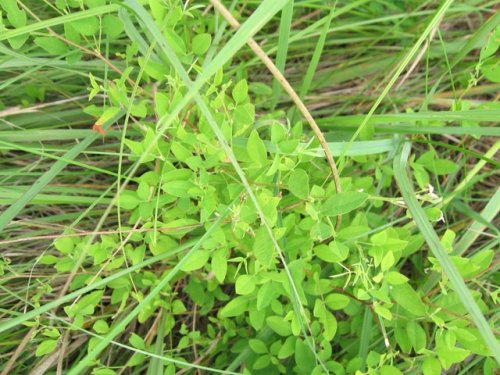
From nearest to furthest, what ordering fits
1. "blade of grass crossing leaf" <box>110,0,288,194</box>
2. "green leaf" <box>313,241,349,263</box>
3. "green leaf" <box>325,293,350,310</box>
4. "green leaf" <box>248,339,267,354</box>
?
"blade of grass crossing leaf" <box>110,0,288,194</box> < "green leaf" <box>313,241,349,263</box> < "green leaf" <box>325,293,350,310</box> < "green leaf" <box>248,339,267,354</box>

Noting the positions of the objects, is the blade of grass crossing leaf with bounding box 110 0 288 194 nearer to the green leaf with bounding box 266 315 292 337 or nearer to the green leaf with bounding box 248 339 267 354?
the green leaf with bounding box 266 315 292 337

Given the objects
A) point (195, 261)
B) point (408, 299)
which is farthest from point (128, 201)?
point (408, 299)

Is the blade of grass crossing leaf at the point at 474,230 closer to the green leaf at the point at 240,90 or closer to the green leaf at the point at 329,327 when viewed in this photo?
the green leaf at the point at 329,327

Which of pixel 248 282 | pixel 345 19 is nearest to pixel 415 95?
pixel 345 19

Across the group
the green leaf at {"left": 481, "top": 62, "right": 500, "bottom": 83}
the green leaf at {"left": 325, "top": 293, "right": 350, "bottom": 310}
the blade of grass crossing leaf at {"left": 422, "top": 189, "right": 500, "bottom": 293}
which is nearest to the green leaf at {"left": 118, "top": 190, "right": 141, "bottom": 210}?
the green leaf at {"left": 325, "top": 293, "right": 350, "bottom": 310}

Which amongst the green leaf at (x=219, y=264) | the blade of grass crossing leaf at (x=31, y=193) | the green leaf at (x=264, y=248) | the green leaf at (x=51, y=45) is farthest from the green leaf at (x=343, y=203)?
the green leaf at (x=51, y=45)

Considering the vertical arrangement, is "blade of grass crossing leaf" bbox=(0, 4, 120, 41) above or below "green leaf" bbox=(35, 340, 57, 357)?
above

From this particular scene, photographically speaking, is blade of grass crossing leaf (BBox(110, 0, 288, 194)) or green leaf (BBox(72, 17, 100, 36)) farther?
green leaf (BBox(72, 17, 100, 36))
